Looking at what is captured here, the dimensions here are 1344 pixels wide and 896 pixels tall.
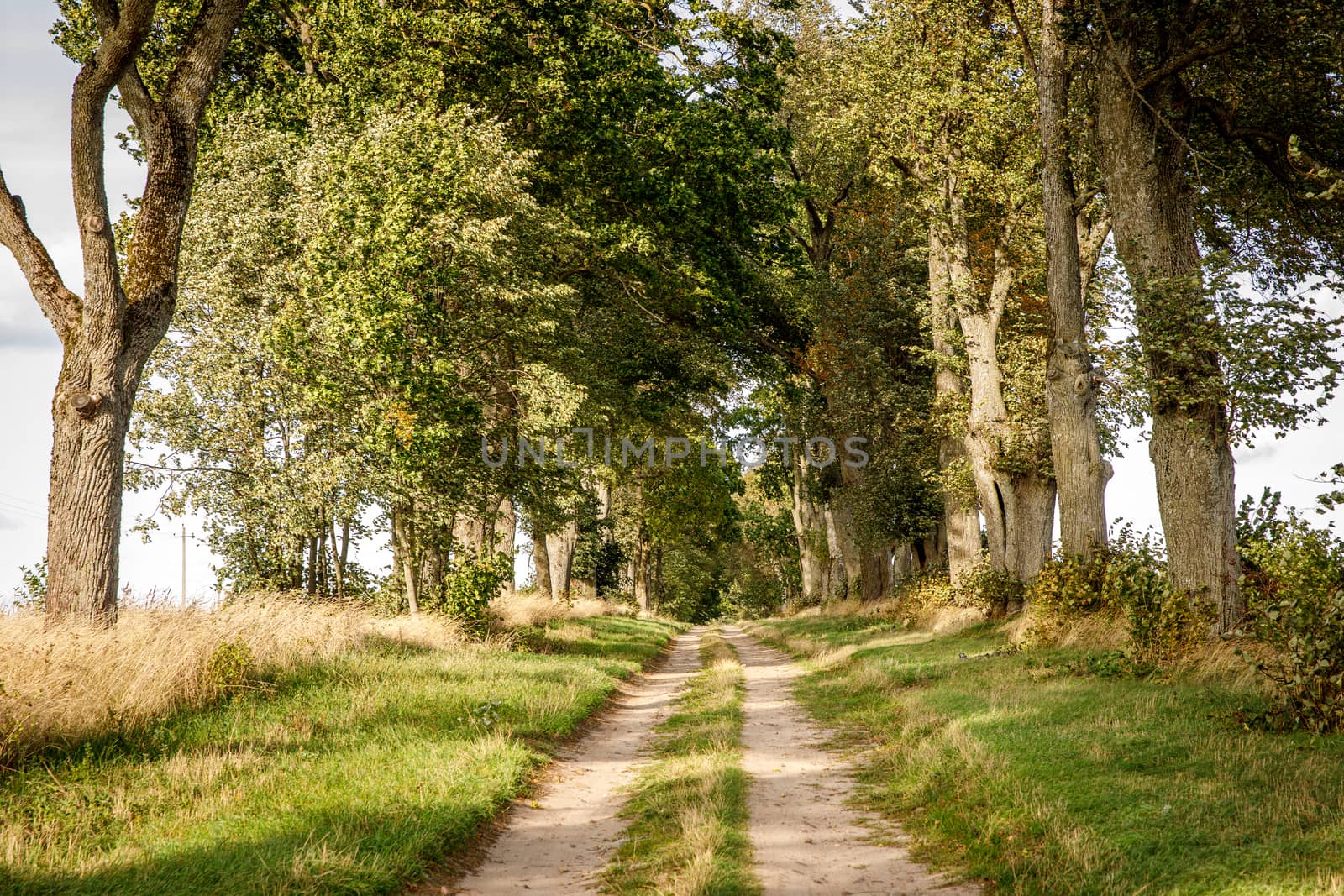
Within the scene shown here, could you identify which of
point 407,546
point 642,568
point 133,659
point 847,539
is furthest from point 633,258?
point 642,568

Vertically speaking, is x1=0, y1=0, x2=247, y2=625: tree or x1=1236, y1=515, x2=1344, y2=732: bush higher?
x1=0, y1=0, x2=247, y2=625: tree

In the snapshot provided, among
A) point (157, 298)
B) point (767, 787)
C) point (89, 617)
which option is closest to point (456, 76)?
point (157, 298)

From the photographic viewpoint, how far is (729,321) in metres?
23.8

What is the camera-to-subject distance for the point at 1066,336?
1691 centimetres

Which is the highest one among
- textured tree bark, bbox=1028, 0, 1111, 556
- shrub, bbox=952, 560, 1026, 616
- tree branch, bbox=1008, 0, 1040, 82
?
tree branch, bbox=1008, 0, 1040, 82

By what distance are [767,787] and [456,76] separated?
1770 centimetres

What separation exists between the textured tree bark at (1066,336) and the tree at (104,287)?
13725 millimetres

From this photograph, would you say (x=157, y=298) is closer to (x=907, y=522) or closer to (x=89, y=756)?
(x=89, y=756)

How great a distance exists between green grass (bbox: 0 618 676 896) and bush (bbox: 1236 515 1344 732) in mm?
7465

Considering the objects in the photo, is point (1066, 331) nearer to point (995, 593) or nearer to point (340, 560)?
point (995, 593)

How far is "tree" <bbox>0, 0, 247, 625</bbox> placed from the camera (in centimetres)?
1197

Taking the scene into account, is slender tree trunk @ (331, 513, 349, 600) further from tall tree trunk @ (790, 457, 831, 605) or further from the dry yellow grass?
tall tree trunk @ (790, 457, 831, 605)

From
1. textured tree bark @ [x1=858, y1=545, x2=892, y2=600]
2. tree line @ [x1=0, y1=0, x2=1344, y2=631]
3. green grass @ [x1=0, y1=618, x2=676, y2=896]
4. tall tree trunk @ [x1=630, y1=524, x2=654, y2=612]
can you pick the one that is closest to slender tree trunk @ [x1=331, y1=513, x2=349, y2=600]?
tree line @ [x1=0, y1=0, x2=1344, y2=631]

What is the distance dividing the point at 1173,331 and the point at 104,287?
565 inches
